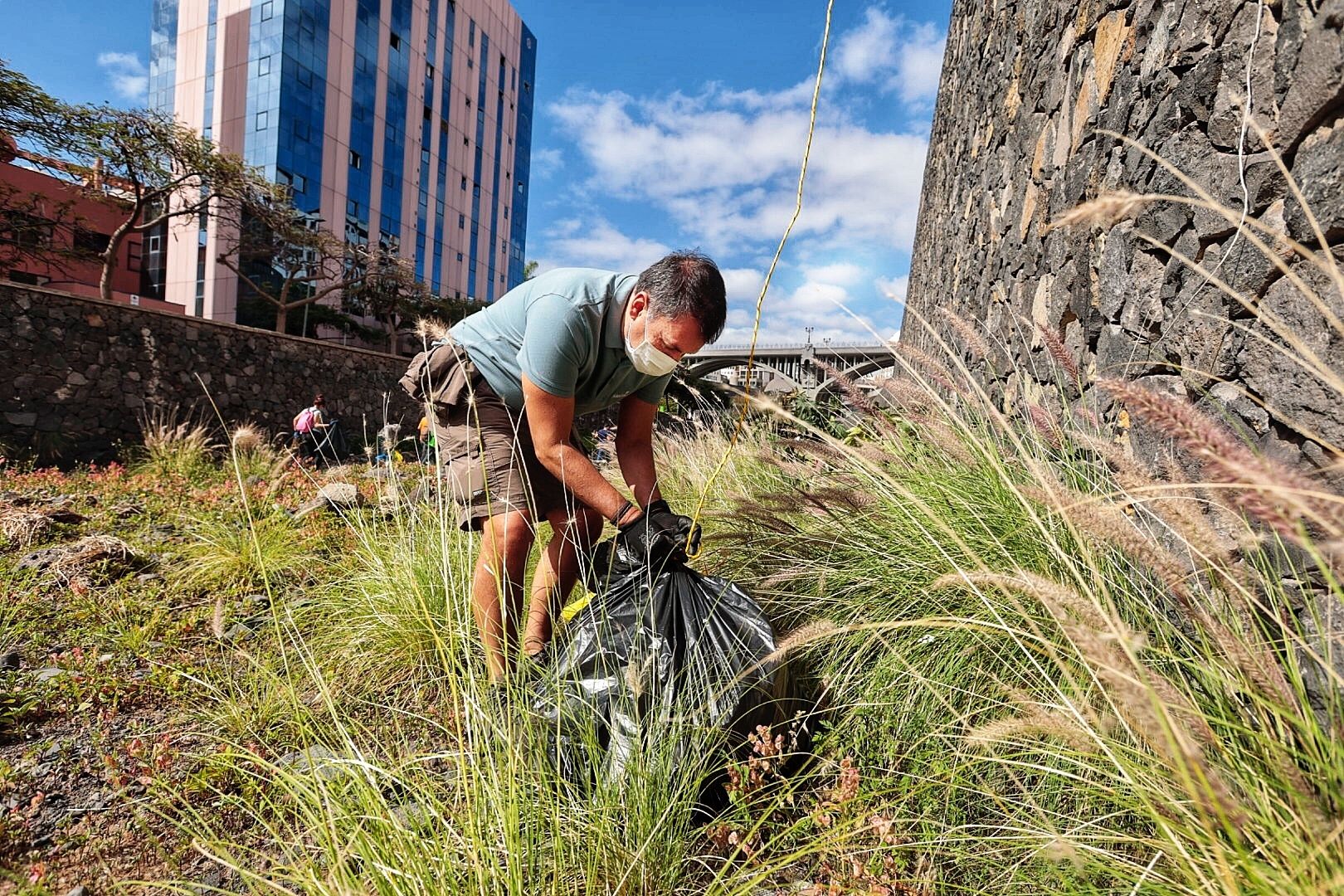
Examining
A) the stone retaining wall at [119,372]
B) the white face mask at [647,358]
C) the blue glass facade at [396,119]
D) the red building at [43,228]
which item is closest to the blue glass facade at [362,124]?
the blue glass facade at [396,119]

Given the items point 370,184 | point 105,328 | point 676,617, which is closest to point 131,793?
point 676,617

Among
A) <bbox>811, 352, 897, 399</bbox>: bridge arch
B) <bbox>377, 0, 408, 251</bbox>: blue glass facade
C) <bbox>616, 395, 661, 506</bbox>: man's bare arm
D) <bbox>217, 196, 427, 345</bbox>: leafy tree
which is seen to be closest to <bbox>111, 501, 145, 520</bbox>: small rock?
<bbox>616, 395, 661, 506</bbox>: man's bare arm

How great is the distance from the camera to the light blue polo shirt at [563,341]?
172 centimetres

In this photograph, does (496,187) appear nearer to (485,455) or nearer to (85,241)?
(85,241)

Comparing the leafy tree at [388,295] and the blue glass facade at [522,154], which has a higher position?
the blue glass facade at [522,154]

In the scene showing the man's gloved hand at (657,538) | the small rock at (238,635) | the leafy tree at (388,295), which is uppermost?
the leafy tree at (388,295)

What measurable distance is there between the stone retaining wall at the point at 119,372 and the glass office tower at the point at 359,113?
47.1ft

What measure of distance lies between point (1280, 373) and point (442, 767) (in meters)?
2.09

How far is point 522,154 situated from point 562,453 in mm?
40748

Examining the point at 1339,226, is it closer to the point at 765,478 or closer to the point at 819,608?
the point at 819,608

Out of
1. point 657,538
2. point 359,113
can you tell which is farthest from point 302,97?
point 657,538

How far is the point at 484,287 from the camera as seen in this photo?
34406 millimetres

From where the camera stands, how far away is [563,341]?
1720 mm

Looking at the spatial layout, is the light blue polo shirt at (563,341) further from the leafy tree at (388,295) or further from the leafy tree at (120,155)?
the leafy tree at (388,295)
